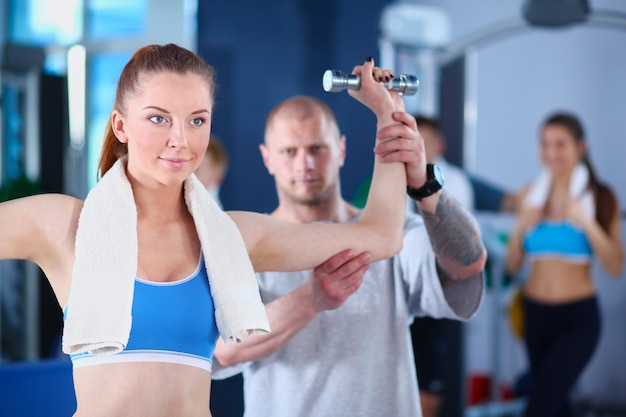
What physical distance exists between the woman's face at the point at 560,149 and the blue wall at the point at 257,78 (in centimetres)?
76

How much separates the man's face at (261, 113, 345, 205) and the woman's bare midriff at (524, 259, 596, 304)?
80.9 inches

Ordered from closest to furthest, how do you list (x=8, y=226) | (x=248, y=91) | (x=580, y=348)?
(x=8, y=226)
(x=580, y=348)
(x=248, y=91)

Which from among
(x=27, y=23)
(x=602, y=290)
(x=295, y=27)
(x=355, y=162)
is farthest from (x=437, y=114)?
(x=27, y=23)

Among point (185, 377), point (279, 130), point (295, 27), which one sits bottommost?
point (185, 377)

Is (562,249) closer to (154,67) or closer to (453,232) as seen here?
(453,232)

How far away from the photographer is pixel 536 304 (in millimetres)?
3699

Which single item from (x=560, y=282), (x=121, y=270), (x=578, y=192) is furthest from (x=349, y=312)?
(x=578, y=192)

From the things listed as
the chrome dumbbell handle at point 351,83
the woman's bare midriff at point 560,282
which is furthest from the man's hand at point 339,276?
the woman's bare midriff at point 560,282

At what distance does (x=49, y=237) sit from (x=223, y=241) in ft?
0.85

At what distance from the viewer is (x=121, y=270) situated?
1238mm

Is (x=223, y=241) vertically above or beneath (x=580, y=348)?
above

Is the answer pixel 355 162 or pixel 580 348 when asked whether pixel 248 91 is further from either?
pixel 580 348

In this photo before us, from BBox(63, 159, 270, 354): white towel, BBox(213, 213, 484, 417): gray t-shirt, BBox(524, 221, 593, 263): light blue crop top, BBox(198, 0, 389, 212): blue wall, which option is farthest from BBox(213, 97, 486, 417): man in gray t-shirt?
BBox(524, 221, 593, 263): light blue crop top

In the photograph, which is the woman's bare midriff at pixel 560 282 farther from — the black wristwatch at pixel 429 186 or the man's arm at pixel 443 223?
the black wristwatch at pixel 429 186
